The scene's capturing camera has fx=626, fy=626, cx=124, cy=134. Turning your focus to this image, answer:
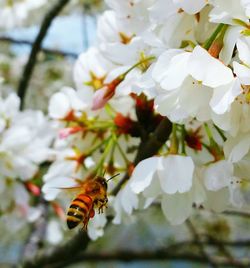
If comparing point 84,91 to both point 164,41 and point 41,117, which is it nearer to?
point 164,41

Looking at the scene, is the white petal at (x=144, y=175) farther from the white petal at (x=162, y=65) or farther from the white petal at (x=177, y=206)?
the white petal at (x=162, y=65)

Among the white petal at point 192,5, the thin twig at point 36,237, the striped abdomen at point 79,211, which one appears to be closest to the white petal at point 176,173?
the striped abdomen at point 79,211

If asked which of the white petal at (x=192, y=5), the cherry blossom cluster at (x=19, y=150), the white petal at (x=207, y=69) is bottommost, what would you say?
the cherry blossom cluster at (x=19, y=150)

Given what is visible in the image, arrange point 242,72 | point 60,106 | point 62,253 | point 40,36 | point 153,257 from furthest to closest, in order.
Result: point 153,257
point 40,36
point 62,253
point 60,106
point 242,72

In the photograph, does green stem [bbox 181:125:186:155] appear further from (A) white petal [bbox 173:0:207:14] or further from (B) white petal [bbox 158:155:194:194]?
(A) white petal [bbox 173:0:207:14]

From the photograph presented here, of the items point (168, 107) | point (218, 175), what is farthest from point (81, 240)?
point (168, 107)

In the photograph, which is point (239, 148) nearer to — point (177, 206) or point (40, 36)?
point (177, 206)
